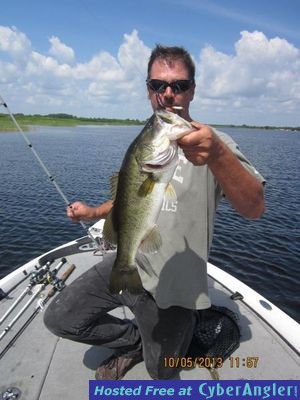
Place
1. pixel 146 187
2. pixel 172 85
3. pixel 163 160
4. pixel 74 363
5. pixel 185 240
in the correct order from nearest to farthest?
pixel 163 160
pixel 146 187
pixel 172 85
pixel 185 240
pixel 74 363

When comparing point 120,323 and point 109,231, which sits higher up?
point 109,231

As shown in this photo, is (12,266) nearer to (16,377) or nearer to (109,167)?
(16,377)

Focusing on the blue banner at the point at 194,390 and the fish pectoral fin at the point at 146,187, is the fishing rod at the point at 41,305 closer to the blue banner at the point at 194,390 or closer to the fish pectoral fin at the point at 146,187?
the blue banner at the point at 194,390

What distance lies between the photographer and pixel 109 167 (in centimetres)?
3272

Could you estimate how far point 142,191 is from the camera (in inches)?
118

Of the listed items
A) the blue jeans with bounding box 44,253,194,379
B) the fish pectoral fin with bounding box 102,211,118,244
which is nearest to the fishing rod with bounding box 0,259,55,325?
the blue jeans with bounding box 44,253,194,379

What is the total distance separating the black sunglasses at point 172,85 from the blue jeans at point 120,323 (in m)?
2.28

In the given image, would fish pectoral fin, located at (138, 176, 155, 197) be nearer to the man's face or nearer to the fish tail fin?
the fish tail fin

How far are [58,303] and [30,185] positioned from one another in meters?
20.5

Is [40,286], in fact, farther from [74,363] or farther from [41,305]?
[74,363]

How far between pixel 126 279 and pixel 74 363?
184 cm

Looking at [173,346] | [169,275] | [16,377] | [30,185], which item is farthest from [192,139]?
[30,185]

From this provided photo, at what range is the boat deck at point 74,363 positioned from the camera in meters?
4.18

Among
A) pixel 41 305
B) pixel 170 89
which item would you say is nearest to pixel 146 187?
pixel 170 89
